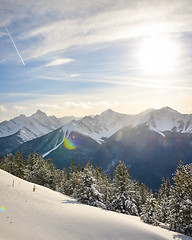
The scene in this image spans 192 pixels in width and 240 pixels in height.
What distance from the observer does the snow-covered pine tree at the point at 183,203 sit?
19062 mm

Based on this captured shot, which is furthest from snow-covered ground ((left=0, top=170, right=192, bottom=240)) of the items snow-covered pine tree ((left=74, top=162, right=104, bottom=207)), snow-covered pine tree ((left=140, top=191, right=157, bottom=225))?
snow-covered pine tree ((left=74, top=162, right=104, bottom=207))

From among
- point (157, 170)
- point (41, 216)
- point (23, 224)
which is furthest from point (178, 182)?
point (157, 170)

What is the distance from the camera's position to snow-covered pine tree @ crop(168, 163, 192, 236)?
750 inches

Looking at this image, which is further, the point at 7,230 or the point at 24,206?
the point at 24,206

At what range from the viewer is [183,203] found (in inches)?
784

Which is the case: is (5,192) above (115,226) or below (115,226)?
above

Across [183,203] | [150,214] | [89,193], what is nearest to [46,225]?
[150,214]

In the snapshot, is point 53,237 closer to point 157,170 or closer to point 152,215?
point 152,215

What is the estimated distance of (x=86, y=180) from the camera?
27.8 m

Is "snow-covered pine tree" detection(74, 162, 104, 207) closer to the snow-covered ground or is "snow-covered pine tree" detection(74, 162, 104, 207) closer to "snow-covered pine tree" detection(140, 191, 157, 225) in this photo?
"snow-covered pine tree" detection(140, 191, 157, 225)

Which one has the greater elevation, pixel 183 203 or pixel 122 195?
pixel 183 203

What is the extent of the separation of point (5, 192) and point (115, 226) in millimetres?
8858

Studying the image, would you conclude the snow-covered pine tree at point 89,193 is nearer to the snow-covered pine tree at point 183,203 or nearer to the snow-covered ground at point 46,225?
the snow-covered pine tree at point 183,203

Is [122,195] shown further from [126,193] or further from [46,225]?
[46,225]
